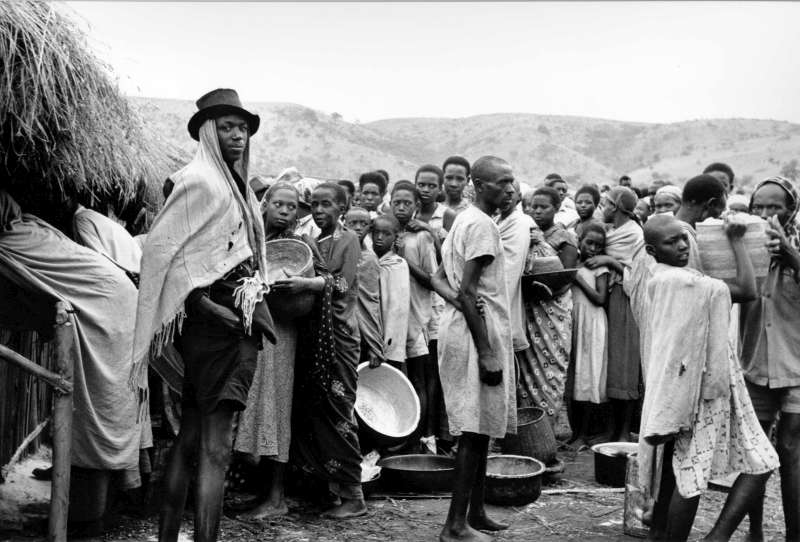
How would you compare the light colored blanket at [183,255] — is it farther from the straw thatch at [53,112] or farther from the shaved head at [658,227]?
the shaved head at [658,227]

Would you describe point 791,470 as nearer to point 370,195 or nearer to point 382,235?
point 382,235

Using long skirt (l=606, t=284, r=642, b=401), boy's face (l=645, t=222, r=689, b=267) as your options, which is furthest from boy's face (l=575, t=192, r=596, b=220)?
boy's face (l=645, t=222, r=689, b=267)

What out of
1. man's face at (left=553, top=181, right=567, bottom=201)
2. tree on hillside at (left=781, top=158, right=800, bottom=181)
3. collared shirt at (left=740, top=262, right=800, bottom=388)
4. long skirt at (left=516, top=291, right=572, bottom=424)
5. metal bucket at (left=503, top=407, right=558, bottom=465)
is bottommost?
metal bucket at (left=503, top=407, right=558, bottom=465)

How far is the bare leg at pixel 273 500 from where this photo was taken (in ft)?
16.9

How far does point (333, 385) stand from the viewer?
5.38 meters

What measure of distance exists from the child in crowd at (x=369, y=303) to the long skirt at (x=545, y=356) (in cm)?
147

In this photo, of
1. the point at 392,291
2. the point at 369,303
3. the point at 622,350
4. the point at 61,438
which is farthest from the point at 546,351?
the point at 61,438

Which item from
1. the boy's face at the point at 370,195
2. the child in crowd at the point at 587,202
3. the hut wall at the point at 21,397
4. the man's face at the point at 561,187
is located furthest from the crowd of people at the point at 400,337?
the man's face at the point at 561,187

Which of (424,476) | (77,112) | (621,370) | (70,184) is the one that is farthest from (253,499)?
(621,370)

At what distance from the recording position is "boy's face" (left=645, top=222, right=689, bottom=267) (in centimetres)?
428

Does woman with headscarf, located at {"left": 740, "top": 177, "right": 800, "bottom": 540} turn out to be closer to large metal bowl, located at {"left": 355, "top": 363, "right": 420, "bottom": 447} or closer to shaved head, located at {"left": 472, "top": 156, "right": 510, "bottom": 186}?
shaved head, located at {"left": 472, "top": 156, "right": 510, "bottom": 186}

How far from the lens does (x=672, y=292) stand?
4.22 m

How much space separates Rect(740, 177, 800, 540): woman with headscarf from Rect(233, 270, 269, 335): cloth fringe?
9.14ft

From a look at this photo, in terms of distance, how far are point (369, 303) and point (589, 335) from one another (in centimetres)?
239
